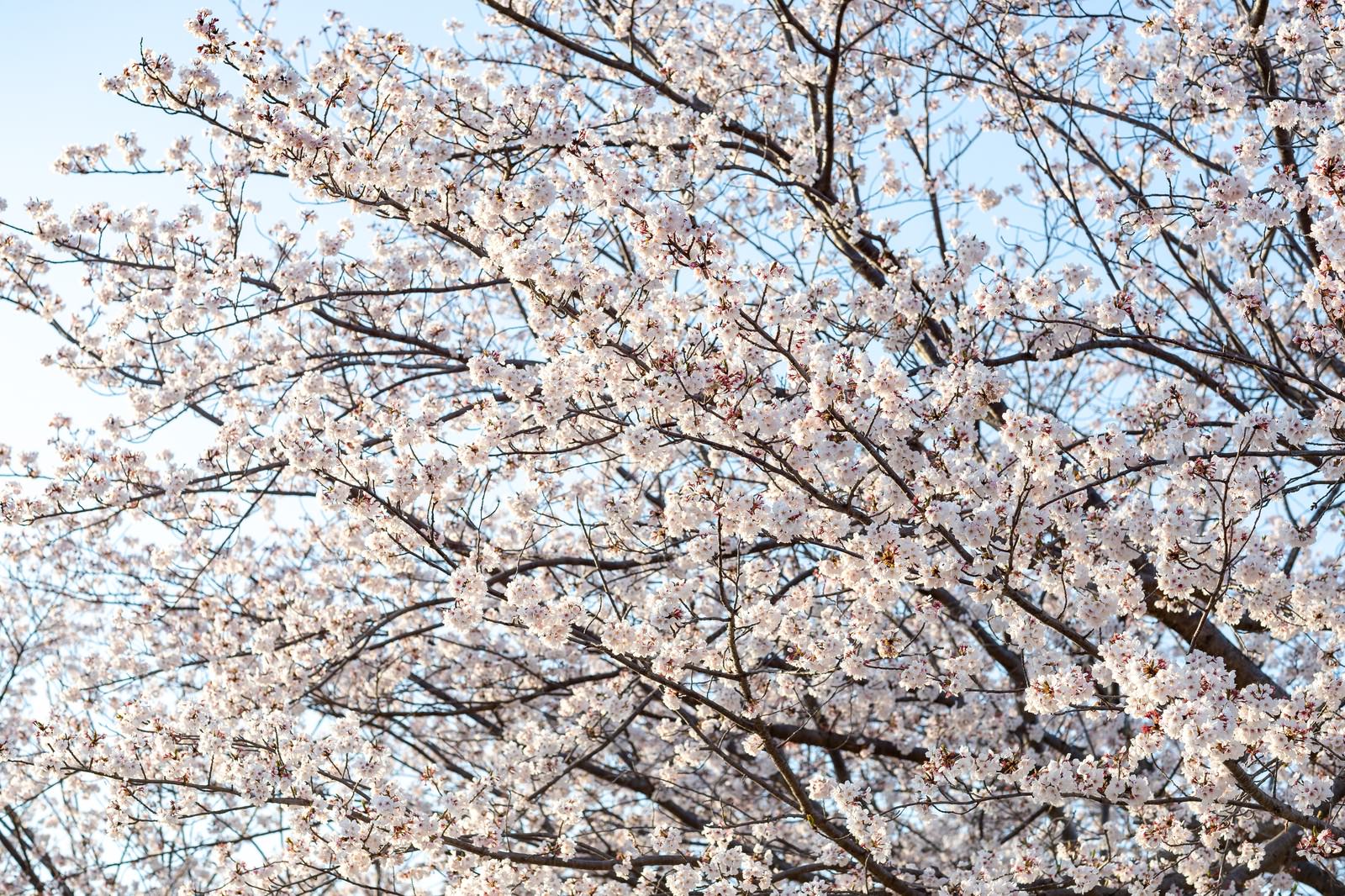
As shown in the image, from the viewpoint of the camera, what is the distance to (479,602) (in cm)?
464

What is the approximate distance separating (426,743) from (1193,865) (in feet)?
17.6

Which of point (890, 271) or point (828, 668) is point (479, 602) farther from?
point (890, 271)

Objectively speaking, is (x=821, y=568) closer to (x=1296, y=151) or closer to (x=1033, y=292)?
(x=1033, y=292)

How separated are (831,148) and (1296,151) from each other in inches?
105

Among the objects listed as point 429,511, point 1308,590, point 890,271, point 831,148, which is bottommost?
point 1308,590

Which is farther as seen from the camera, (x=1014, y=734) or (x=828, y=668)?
(x=1014, y=734)

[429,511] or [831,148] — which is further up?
[831,148]

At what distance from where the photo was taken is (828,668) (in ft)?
17.3

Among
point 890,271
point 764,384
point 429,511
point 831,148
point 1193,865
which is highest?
point 831,148

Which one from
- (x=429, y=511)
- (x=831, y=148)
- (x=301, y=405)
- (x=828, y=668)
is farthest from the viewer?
(x=831, y=148)

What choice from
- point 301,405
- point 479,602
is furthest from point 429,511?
point 301,405

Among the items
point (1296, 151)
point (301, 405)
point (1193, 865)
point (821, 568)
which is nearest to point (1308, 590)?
point (1193, 865)

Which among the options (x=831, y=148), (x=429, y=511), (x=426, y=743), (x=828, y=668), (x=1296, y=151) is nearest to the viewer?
(x=429, y=511)

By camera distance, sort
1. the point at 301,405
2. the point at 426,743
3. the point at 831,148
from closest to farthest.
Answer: the point at 301,405, the point at 831,148, the point at 426,743
